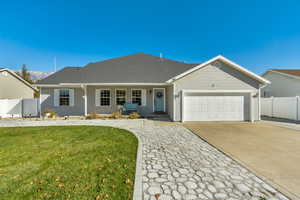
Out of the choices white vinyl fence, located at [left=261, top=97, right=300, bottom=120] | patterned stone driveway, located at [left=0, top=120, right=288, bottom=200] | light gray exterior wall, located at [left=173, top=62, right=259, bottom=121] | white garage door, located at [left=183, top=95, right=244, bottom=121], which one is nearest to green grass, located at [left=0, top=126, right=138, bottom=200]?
patterned stone driveway, located at [left=0, top=120, right=288, bottom=200]

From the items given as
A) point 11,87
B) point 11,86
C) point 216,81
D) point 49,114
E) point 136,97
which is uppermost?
point 11,86

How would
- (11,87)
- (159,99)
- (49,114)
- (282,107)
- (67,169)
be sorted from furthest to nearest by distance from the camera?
(11,87)
(159,99)
(49,114)
(282,107)
(67,169)

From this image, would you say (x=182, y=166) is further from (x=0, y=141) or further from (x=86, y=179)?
(x=0, y=141)

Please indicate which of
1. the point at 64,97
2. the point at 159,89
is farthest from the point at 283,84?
the point at 64,97

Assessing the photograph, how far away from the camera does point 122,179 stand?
8.93 ft

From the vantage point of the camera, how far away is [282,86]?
45.6ft

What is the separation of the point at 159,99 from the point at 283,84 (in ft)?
46.3

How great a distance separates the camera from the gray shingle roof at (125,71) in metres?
11.6

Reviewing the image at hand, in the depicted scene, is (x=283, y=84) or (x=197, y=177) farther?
(x=283, y=84)

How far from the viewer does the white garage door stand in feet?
30.4

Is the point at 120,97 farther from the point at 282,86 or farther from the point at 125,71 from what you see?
the point at 282,86

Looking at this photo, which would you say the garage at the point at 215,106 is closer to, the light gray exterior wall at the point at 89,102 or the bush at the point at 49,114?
the light gray exterior wall at the point at 89,102

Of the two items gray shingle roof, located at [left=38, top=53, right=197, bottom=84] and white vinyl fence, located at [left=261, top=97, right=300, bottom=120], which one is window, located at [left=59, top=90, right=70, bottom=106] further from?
white vinyl fence, located at [left=261, top=97, right=300, bottom=120]

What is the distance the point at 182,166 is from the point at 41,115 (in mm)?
13413
